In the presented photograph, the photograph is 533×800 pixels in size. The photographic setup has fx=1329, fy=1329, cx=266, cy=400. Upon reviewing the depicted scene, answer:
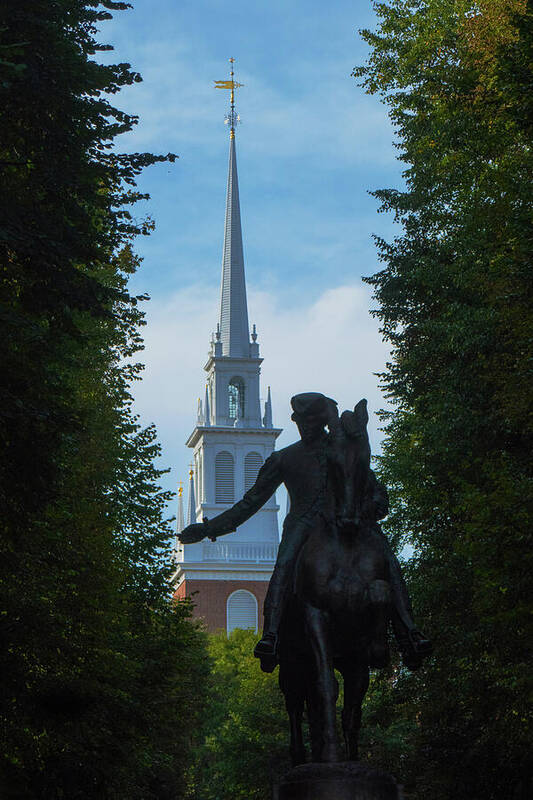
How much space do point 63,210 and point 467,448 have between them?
1109 centimetres

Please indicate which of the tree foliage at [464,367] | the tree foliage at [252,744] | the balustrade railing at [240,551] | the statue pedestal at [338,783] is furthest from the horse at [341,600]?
the balustrade railing at [240,551]

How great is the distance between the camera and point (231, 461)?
377 feet

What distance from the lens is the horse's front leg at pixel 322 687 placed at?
32.9ft

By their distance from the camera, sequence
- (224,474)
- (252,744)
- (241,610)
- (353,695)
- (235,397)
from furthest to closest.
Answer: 1. (235,397)
2. (224,474)
3. (241,610)
4. (252,744)
5. (353,695)

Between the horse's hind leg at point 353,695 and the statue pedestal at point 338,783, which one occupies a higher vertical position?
the horse's hind leg at point 353,695

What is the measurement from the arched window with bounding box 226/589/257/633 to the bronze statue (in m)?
97.4

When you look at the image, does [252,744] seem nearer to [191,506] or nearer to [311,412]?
[311,412]

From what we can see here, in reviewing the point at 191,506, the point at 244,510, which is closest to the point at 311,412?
the point at 244,510

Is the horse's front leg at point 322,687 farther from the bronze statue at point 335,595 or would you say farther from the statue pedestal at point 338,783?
the statue pedestal at point 338,783

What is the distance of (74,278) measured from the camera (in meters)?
17.9

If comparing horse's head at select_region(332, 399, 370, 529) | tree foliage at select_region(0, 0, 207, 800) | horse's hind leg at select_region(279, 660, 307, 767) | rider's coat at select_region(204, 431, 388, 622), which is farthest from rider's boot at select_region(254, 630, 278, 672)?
tree foliage at select_region(0, 0, 207, 800)

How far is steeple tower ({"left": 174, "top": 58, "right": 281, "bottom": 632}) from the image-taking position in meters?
108

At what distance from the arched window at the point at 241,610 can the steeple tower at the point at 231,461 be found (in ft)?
0.27

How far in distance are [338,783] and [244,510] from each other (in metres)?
2.76
